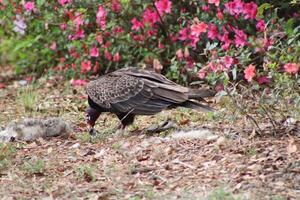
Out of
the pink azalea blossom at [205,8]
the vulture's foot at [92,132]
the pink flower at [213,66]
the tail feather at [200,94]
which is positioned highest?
the pink azalea blossom at [205,8]

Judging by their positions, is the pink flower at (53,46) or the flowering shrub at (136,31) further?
the pink flower at (53,46)

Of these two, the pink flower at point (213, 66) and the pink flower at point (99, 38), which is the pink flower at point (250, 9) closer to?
the pink flower at point (213, 66)

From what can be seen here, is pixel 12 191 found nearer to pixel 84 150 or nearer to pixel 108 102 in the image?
pixel 84 150

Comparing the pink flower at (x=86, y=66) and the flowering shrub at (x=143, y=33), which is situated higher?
the flowering shrub at (x=143, y=33)

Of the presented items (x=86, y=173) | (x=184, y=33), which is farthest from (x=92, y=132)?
(x=184, y=33)

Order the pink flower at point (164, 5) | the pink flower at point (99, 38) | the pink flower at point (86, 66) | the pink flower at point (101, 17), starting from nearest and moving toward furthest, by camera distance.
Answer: the pink flower at point (164, 5) → the pink flower at point (101, 17) → the pink flower at point (99, 38) → the pink flower at point (86, 66)

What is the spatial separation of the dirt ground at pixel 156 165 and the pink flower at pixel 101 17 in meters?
1.89

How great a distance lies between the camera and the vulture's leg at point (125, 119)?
6969mm

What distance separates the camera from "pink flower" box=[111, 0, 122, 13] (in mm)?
8751

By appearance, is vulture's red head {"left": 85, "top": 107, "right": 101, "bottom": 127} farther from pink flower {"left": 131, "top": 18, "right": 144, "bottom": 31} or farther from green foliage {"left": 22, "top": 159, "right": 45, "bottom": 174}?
pink flower {"left": 131, "top": 18, "right": 144, "bottom": 31}

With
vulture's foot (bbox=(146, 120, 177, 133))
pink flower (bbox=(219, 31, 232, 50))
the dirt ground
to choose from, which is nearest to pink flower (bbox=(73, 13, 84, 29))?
pink flower (bbox=(219, 31, 232, 50))

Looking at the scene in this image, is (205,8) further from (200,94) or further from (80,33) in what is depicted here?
(200,94)

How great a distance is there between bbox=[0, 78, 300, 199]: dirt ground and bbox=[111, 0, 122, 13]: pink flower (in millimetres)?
2104

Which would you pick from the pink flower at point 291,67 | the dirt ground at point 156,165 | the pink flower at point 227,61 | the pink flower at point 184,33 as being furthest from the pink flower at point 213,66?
the pink flower at point 184,33
